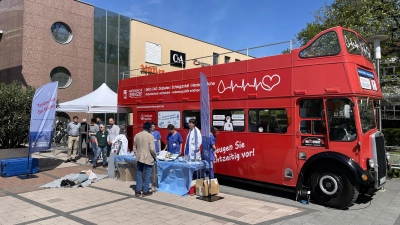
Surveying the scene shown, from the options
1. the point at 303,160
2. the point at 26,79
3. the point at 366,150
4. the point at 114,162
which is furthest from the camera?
the point at 26,79

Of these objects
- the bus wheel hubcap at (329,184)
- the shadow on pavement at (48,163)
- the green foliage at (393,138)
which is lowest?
the shadow on pavement at (48,163)

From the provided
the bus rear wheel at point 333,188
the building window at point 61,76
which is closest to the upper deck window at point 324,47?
the bus rear wheel at point 333,188

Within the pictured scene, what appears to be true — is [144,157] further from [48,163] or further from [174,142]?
[48,163]

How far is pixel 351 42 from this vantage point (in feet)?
21.6

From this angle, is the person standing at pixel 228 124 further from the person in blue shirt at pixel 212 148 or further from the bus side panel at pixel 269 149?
the bus side panel at pixel 269 149

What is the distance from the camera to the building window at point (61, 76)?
68.3ft

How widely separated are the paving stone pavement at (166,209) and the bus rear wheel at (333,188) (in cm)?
19

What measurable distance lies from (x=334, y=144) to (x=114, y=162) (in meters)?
5.95

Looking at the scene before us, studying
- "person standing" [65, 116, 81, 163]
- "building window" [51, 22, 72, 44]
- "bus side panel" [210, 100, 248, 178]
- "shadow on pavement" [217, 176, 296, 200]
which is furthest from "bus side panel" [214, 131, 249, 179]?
"building window" [51, 22, 72, 44]

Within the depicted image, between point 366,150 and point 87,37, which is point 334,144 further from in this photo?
point 87,37

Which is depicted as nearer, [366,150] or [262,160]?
[366,150]

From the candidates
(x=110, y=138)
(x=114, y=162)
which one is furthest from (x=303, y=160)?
(x=110, y=138)

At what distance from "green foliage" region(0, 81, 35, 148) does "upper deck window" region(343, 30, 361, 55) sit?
33.4 ft

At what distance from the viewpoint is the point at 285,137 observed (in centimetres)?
682
